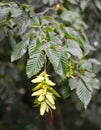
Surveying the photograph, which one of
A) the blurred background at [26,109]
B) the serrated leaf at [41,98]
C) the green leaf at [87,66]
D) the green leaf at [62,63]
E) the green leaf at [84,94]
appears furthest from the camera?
the blurred background at [26,109]

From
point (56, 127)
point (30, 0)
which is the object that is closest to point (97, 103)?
point (56, 127)

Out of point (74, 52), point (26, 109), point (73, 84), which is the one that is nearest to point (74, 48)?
point (74, 52)

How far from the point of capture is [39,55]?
1.34 m

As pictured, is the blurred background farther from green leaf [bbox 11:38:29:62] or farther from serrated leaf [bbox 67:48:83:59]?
green leaf [bbox 11:38:29:62]

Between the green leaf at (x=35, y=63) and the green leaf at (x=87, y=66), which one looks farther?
the green leaf at (x=87, y=66)

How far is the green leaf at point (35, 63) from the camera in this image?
1.33 m

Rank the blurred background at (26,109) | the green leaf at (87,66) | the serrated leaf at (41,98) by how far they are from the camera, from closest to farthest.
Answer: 1. the serrated leaf at (41,98)
2. the green leaf at (87,66)
3. the blurred background at (26,109)

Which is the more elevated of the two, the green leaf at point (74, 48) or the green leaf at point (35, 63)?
the green leaf at point (35, 63)

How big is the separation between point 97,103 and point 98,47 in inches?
31.2

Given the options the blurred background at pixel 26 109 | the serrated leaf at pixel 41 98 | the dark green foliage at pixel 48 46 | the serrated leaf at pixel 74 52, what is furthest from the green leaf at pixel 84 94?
Answer: the blurred background at pixel 26 109

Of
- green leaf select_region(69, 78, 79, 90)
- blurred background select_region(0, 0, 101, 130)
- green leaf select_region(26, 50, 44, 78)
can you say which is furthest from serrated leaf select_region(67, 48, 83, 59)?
blurred background select_region(0, 0, 101, 130)

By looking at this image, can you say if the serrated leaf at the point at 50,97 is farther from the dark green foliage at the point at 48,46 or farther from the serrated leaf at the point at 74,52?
the serrated leaf at the point at 74,52

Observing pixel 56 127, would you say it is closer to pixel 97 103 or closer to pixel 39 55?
pixel 97 103

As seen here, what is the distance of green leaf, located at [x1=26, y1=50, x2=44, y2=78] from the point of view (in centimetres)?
133
